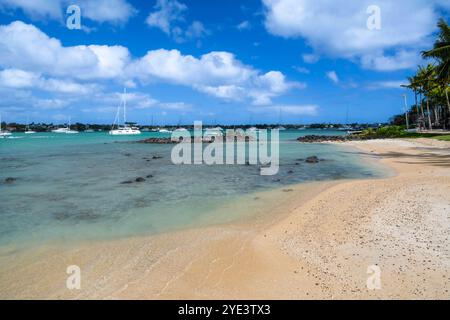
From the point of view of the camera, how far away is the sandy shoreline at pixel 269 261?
581 cm

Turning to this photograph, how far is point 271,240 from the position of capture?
8.48 meters

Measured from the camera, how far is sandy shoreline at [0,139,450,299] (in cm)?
581

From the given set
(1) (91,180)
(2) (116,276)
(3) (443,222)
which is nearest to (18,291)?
(2) (116,276)

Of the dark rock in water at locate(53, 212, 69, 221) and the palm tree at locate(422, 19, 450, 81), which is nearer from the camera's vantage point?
the dark rock in water at locate(53, 212, 69, 221)

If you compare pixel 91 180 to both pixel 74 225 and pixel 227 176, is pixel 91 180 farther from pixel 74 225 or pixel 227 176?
pixel 74 225
